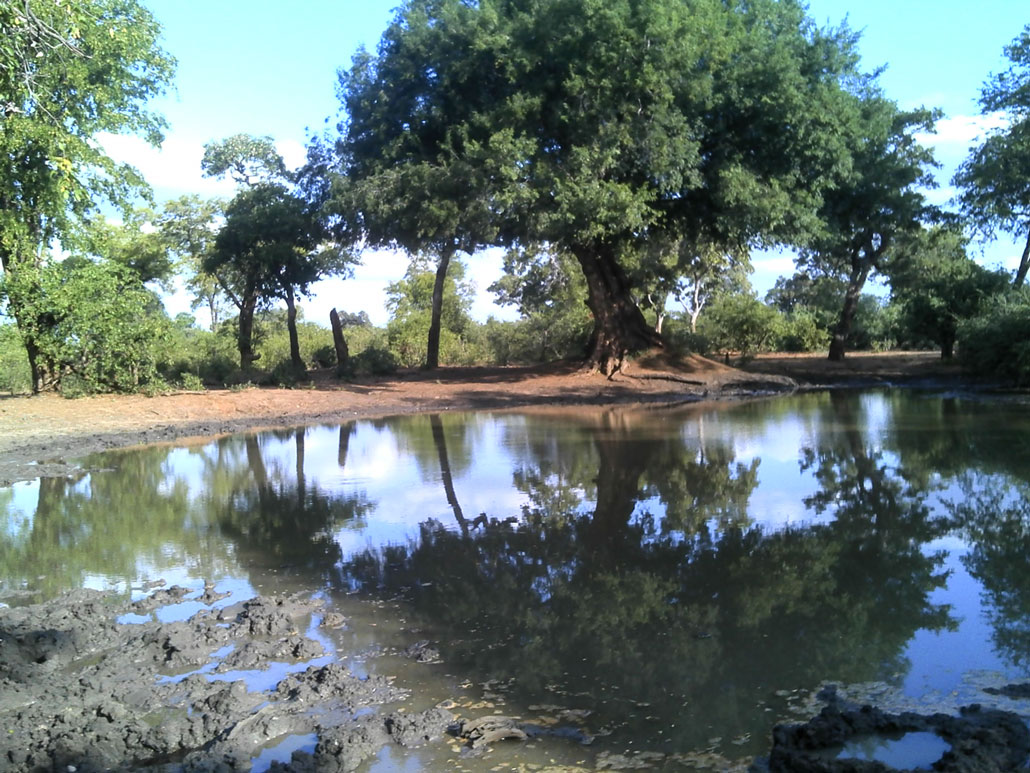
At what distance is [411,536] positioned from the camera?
9609 mm

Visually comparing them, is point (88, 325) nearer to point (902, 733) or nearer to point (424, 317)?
point (424, 317)

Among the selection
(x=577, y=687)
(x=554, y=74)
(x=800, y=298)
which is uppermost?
(x=554, y=74)

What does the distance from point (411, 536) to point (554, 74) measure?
65.7 ft

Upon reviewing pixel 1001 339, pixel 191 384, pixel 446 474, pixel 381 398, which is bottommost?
pixel 446 474

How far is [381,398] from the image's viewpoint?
89.4 feet

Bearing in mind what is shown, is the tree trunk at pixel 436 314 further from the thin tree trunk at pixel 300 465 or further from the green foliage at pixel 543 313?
the thin tree trunk at pixel 300 465

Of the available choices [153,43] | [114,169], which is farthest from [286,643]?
[153,43]

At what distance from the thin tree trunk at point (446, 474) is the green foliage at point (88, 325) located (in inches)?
336

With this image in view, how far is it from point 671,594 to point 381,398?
20.7m

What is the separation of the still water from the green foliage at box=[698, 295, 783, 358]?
23078 millimetres

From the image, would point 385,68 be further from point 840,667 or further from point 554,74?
point 840,667

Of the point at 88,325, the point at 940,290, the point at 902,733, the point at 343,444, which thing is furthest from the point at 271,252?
the point at 902,733

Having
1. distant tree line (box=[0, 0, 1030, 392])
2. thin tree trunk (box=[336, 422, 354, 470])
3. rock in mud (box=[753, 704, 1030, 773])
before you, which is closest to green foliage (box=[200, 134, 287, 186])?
distant tree line (box=[0, 0, 1030, 392])

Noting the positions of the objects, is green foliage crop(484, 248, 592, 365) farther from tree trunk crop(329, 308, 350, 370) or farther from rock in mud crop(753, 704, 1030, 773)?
rock in mud crop(753, 704, 1030, 773)
